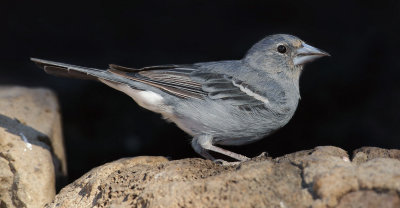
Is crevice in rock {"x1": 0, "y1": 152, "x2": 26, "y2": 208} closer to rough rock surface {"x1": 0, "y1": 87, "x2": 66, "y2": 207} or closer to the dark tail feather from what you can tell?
rough rock surface {"x1": 0, "y1": 87, "x2": 66, "y2": 207}

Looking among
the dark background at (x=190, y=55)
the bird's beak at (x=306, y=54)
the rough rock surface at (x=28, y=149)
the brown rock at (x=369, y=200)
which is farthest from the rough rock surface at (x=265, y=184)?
the dark background at (x=190, y=55)

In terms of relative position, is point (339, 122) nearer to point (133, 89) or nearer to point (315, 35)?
point (315, 35)

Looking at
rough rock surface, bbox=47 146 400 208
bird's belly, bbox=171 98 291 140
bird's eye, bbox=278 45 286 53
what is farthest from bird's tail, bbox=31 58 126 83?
bird's eye, bbox=278 45 286 53

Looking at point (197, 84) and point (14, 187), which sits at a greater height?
point (197, 84)

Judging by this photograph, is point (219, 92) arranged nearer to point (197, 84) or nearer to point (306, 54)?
point (197, 84)

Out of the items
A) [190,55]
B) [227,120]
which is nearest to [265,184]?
[227,120]

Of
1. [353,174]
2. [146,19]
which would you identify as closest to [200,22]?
[146,19]

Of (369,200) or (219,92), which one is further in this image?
(219,92)
